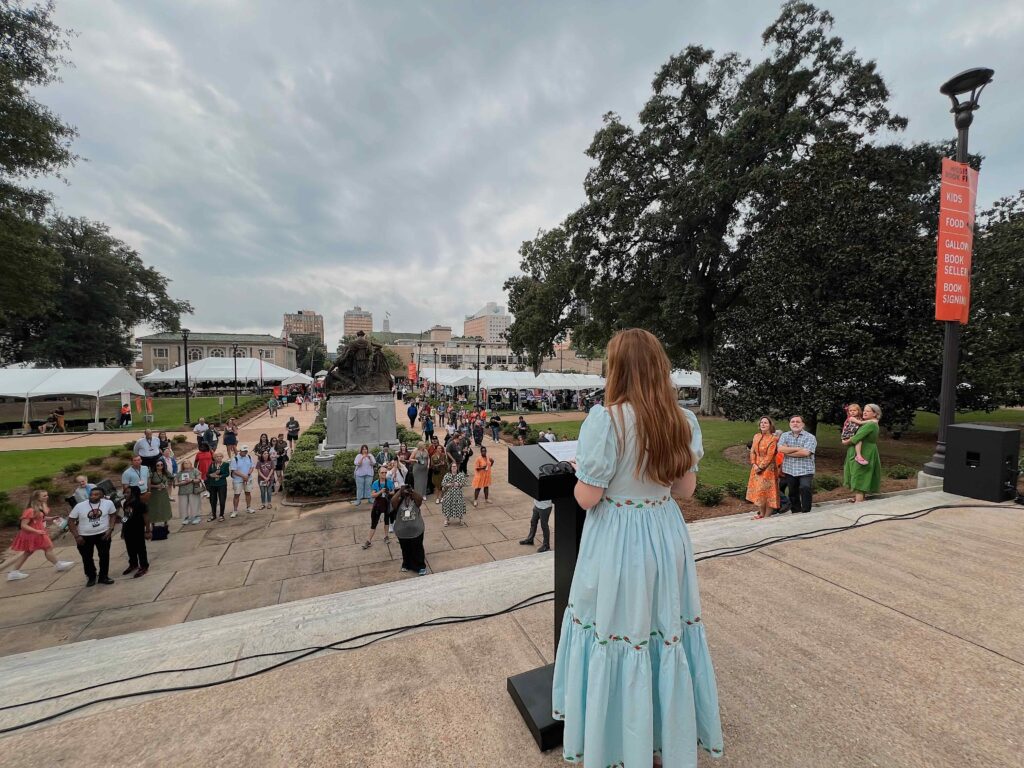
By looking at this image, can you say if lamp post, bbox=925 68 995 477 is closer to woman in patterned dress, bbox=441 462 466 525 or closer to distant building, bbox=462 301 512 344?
woman in patterned dress, bbox=441 462 466 525

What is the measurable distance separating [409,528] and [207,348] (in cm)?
10066

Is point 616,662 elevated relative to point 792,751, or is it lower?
elevated

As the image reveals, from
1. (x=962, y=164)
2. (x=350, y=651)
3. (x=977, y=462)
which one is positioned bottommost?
(x=350, y=651)

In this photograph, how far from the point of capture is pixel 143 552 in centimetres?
704

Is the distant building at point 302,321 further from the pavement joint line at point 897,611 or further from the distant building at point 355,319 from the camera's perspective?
the pavement joint line at point 897,611

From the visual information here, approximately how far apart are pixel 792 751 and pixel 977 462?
7.54 meters

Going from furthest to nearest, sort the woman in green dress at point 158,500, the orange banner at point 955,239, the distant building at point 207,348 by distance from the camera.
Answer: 1. the distant building at point 207,348
2. the woman in green dress at point 158,500
3. the orange banner at point 955,239

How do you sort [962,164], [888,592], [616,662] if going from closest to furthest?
1. [616,662]
2. [888,592]
3. [962,164]

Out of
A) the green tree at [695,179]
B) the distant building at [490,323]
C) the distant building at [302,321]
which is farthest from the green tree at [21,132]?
the distant building at [302,321]

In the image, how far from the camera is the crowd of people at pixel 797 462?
6.74 metres

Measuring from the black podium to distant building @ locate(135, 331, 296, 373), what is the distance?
86433 millimetres

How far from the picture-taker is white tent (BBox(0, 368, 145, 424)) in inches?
859

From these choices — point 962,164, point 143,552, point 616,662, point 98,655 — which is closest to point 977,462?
point 962,164

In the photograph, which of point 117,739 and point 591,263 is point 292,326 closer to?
point 591,263
